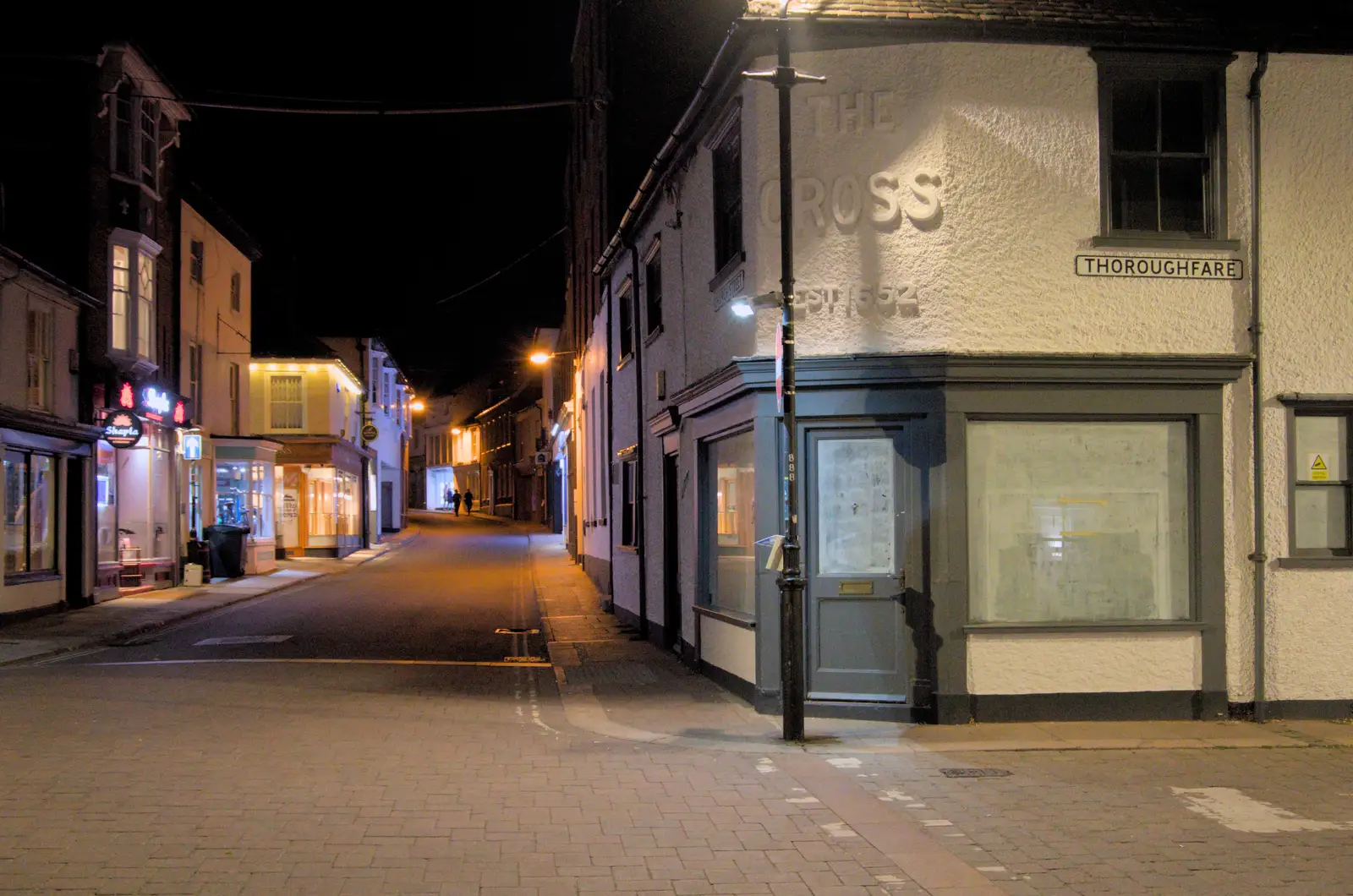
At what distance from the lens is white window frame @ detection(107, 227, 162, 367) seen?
22.3m

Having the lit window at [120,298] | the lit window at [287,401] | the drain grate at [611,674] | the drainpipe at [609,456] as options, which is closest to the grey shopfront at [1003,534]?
the drain grate at [611,674]

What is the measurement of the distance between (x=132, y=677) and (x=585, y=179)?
63.6ft

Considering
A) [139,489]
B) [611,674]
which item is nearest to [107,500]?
[139,489]

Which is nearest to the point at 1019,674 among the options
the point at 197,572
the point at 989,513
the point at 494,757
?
the point at 989,513

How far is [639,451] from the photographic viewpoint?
1753 cm

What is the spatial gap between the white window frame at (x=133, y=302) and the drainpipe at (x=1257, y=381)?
19.2m

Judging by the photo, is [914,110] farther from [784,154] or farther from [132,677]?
[132,677]

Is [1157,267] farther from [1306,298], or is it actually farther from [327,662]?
[327,662]

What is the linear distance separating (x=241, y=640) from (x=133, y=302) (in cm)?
920

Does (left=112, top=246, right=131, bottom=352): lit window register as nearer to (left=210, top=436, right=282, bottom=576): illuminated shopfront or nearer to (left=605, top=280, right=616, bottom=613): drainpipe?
(left=210, top=436, right=282, bottom=576): illuminated shopfront

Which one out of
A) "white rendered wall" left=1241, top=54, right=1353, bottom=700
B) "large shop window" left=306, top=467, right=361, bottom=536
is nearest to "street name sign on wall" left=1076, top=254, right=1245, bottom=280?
"white rendered wall" left=1241, top=54, right=1353, bottom=700

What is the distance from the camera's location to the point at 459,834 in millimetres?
6848

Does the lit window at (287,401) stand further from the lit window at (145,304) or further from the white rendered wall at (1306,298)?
the white rendered wall at (1306,298)

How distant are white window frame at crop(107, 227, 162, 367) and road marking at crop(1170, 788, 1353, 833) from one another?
20172 millimetres
